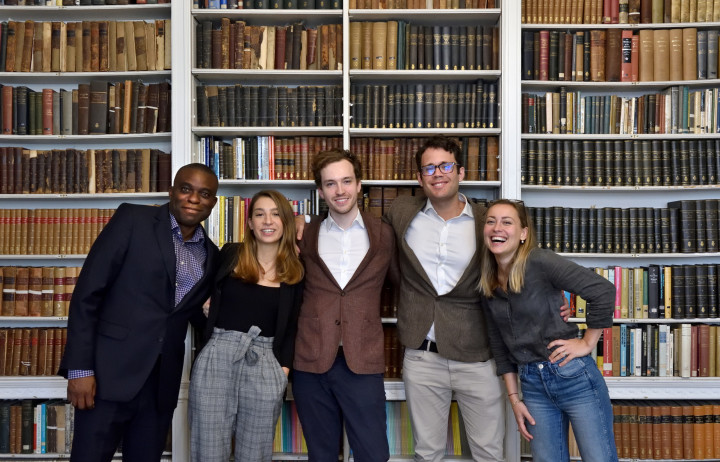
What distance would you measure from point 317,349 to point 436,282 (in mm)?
629

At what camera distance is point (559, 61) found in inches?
132

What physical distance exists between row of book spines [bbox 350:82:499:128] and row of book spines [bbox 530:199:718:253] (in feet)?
2.20

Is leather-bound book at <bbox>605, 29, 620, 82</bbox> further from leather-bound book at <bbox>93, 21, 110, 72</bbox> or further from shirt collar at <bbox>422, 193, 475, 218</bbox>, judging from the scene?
leather-bound book at <bbox>93, 21, 110, 72</bbox>

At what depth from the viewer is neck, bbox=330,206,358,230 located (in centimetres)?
261

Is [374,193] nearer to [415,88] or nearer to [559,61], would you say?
[415,88]

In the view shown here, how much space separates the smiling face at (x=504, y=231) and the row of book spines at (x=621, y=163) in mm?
1090

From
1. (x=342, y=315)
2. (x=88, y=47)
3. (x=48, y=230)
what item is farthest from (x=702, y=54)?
(x=48, y=230)

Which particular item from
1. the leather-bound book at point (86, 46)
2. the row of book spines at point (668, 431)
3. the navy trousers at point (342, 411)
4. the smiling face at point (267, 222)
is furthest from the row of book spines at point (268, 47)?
the row of book spines at point (668, 431)

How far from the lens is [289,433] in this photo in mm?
3342

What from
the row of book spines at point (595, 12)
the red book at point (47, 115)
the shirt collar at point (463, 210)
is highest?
the row of book spines at point (595, 12)

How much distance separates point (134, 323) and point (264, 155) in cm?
145

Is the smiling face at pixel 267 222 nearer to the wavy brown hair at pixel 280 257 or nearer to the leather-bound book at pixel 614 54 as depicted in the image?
the wavy brown hair at pixel 280 257

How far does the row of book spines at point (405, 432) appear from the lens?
3.32 m

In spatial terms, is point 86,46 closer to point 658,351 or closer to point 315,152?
point 315,152
